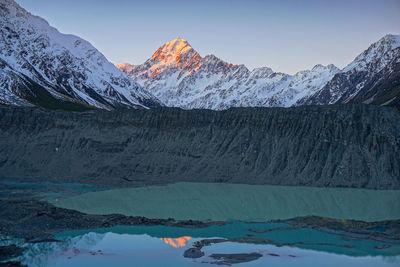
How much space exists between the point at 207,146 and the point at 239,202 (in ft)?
74.3

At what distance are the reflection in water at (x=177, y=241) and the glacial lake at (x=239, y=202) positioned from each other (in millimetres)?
6159

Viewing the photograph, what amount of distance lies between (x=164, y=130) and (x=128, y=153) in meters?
6.93

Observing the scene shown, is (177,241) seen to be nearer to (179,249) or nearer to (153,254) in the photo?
(179,249)

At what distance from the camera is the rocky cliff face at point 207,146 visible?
5247cm

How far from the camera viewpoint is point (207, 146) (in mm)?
62375

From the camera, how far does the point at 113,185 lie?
53.0m

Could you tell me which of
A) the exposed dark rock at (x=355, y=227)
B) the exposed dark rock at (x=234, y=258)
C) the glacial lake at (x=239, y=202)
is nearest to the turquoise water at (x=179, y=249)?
the exposed dark rock at (x=234, y=258)

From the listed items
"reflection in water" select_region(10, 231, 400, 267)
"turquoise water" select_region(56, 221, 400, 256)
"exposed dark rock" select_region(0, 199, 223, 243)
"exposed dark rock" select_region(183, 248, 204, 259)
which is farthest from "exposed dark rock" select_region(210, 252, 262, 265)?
"exposed dark rock" select_region(0, 199, 223, 243)

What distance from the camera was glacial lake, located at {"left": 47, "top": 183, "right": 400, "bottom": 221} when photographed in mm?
34875

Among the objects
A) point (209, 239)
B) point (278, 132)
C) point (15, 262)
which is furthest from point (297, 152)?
point (15, 262)

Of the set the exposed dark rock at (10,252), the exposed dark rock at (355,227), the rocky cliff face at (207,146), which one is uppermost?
the rocky cliff face at (207,146)

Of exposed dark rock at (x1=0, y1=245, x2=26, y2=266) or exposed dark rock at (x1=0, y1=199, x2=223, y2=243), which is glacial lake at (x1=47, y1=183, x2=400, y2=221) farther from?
exposed dark rock at (x1=0, y1=245, x2=26, y2=266)

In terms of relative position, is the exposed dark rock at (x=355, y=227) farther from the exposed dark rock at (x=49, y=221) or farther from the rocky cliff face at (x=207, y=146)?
the rocky cliff face at (x=207, y=146)

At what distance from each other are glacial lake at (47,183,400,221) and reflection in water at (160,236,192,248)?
20.2 ft
